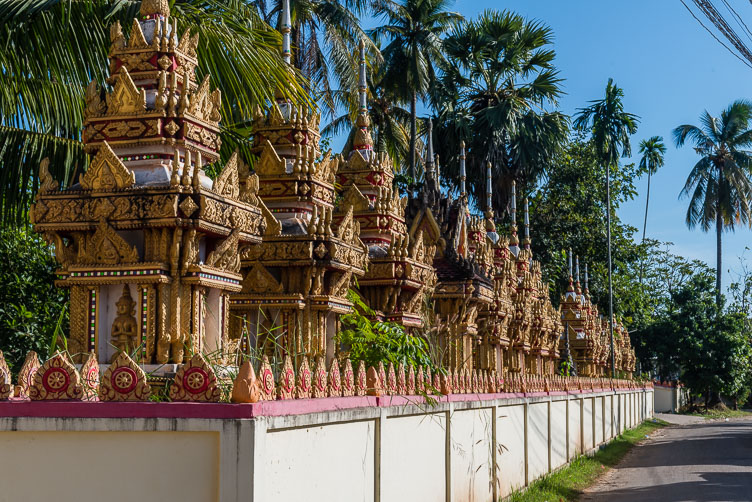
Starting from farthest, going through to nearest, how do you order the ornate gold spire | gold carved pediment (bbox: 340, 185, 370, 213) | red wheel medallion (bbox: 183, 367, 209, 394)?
the ornate gold spire → gold carved pediment (bbox: 340, 185, 370, 213) → red wheel medallion (bbox: 183, 367, 209, 394)

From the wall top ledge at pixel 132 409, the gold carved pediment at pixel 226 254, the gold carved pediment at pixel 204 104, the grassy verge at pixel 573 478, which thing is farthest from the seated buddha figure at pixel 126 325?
the grassy verge at pixel 573 478

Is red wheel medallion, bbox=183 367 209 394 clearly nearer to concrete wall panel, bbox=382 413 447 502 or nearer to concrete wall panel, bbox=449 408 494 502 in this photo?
concrete wall panel, bbox=382 413 447 502

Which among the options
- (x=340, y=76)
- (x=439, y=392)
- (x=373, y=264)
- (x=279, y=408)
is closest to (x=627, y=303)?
(x=340, y=76)

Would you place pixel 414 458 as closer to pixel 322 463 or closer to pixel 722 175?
pixel 322 463

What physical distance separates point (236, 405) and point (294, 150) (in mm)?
6373

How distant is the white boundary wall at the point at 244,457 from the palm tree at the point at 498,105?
2843 cm

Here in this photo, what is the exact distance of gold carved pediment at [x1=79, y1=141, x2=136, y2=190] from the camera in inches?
306

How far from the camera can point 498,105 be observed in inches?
1484

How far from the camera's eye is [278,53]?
40.3ft

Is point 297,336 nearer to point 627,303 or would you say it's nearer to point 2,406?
point 2,406

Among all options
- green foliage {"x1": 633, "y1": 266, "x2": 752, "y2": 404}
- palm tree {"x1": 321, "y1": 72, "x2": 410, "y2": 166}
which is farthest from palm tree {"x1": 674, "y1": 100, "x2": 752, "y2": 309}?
palm tree {"x1": 321, "y1": 72, "x2": 410, "y2": 166}

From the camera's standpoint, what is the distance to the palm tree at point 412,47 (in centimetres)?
3181

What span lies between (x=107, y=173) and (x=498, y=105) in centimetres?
3106

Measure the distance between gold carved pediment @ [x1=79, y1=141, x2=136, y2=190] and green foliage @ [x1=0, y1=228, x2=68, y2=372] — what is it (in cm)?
744
